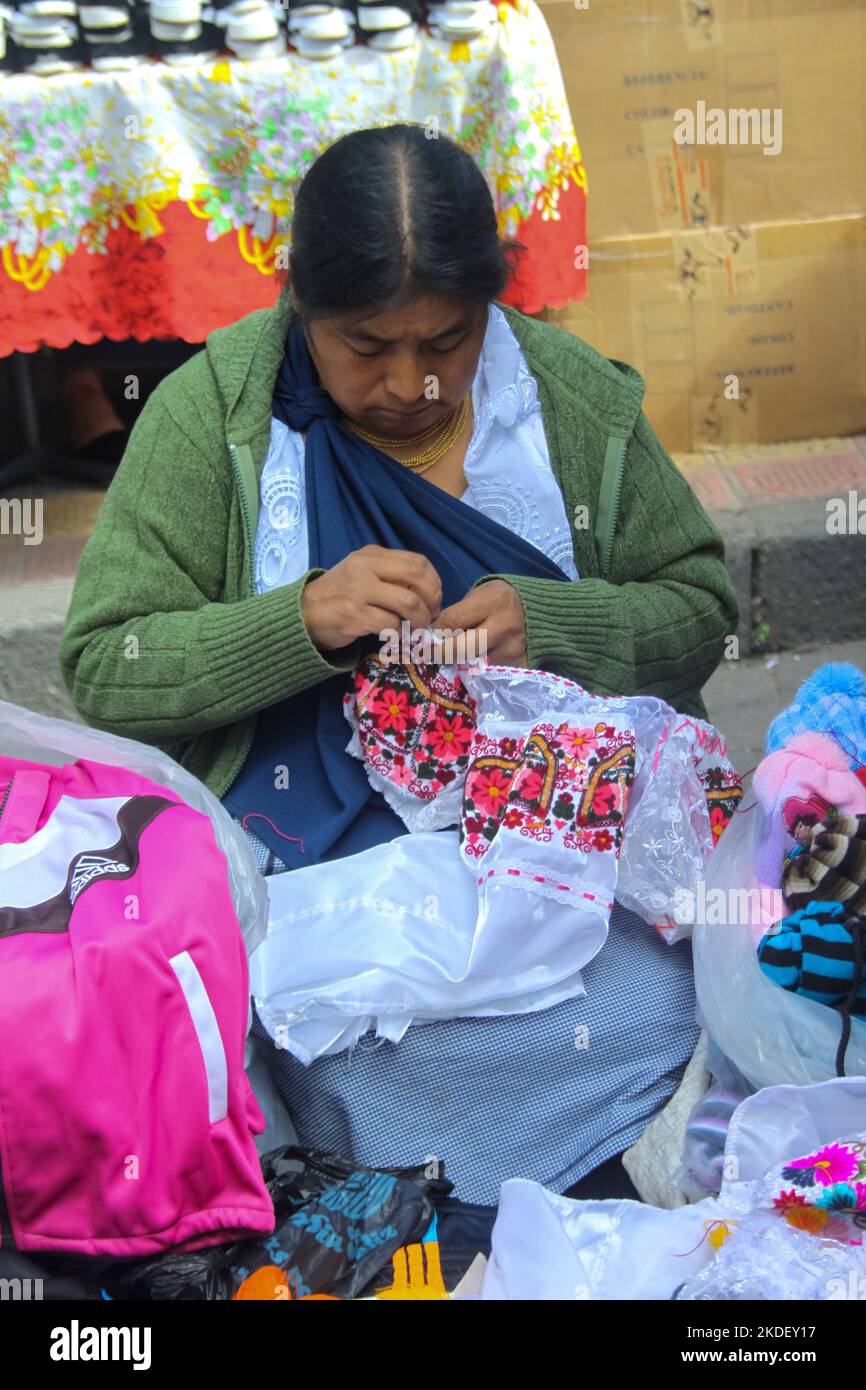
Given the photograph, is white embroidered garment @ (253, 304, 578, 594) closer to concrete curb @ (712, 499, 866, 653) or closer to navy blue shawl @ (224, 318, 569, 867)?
navy blue shawl @ (224, 318, 569, 867)

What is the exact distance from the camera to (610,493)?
7.45 feet

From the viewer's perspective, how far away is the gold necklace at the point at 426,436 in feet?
7.41

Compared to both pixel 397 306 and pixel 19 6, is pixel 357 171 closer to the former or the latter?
pixel 397 306

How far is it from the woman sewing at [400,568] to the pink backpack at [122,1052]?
32 centimetres

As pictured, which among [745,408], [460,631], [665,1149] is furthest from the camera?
[745,408]

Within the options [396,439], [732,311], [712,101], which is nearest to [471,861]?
[396,439]

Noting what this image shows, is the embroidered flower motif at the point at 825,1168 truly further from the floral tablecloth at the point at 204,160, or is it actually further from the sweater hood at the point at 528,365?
the floral tablecloth at the point at 204,160

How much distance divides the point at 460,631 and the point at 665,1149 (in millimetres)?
698

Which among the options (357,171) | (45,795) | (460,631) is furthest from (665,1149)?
(357,171)

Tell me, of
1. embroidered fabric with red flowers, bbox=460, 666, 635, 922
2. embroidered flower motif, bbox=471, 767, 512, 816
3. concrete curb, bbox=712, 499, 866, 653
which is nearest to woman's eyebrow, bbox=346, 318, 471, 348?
embroidered fabric with red flowers, bbox=460, 666, 635, 922

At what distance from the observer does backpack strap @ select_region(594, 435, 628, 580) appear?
7.43ft

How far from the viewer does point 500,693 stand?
6.83ft

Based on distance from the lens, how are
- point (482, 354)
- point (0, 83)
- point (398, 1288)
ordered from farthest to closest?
1. point (0, 83)
2. point (482, 354)
3. point (398, 1288)

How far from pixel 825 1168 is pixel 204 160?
229cm
